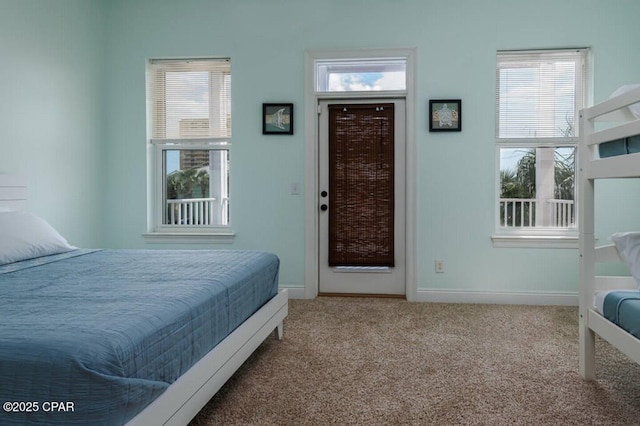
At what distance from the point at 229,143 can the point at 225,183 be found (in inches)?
14.6

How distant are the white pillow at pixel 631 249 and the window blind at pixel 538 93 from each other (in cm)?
191

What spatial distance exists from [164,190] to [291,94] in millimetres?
1510

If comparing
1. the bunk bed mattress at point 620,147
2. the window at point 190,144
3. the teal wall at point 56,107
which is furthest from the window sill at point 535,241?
the teal wall at point 56,107

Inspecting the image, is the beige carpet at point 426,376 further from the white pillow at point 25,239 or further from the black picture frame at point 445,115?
the black picture frame at point 445,115

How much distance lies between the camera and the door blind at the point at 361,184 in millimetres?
4312

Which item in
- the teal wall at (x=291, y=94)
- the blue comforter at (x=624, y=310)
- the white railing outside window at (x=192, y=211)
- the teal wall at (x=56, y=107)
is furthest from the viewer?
the white railing outside window at (x=192, y=211)

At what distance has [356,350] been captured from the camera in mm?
2896

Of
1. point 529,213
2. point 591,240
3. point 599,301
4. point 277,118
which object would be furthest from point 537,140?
point 277,118

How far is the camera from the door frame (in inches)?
165

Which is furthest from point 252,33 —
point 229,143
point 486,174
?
point 486,174

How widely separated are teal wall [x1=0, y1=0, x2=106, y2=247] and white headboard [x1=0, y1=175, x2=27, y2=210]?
80 mm

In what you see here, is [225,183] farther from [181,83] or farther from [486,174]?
[486,174]

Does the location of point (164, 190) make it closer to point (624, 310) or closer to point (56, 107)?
point (56, 107)

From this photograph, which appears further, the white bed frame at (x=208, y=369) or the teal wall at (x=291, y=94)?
the teal wall at (x=291, y=94)
